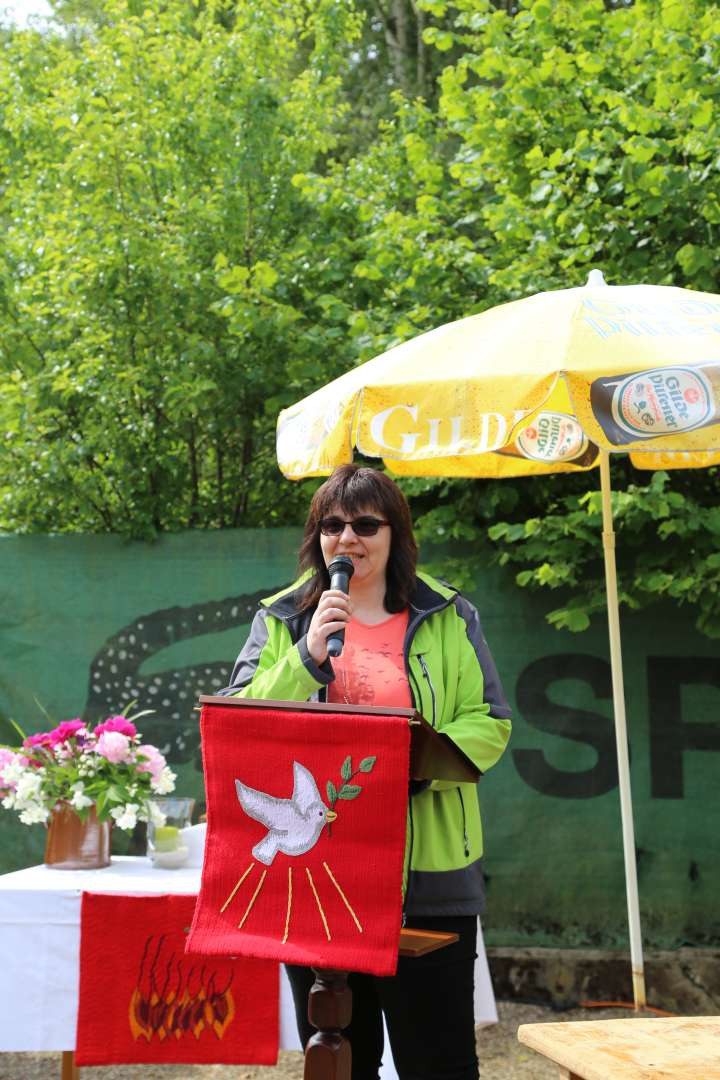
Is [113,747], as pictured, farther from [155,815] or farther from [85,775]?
[155,815]

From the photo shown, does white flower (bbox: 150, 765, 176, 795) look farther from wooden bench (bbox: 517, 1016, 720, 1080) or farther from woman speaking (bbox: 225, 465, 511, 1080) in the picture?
wooden bench (bbox: 517, 1016, 720, 1080)

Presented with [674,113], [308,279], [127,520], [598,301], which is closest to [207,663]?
[127,520]

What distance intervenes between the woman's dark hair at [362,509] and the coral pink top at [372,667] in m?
0.07

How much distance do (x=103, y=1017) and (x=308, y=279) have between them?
3.45 metres

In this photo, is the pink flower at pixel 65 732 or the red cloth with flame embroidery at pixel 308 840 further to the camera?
the pink flower at pixel 65 732

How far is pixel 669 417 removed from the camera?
2393 mm

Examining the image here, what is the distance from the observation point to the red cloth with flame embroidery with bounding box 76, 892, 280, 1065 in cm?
294

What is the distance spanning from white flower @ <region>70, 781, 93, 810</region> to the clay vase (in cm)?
5

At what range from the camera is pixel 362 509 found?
7.66 feet

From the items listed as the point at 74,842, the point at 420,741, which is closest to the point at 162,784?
the point at 74,842

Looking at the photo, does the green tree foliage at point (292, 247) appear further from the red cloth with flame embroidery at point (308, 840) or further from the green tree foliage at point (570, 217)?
the red cloth with flame embroidery at point (308, 840)

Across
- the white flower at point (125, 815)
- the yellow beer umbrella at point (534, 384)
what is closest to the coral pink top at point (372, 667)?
the yellow beer umbrella at point (534, 384)

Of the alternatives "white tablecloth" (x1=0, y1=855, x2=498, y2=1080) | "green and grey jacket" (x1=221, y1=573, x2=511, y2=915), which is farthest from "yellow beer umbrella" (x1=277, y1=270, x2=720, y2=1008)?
"white tablecloth" (x1=0, y1=855, x2=498, y2=1080)

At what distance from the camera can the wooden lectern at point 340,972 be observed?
195cm
